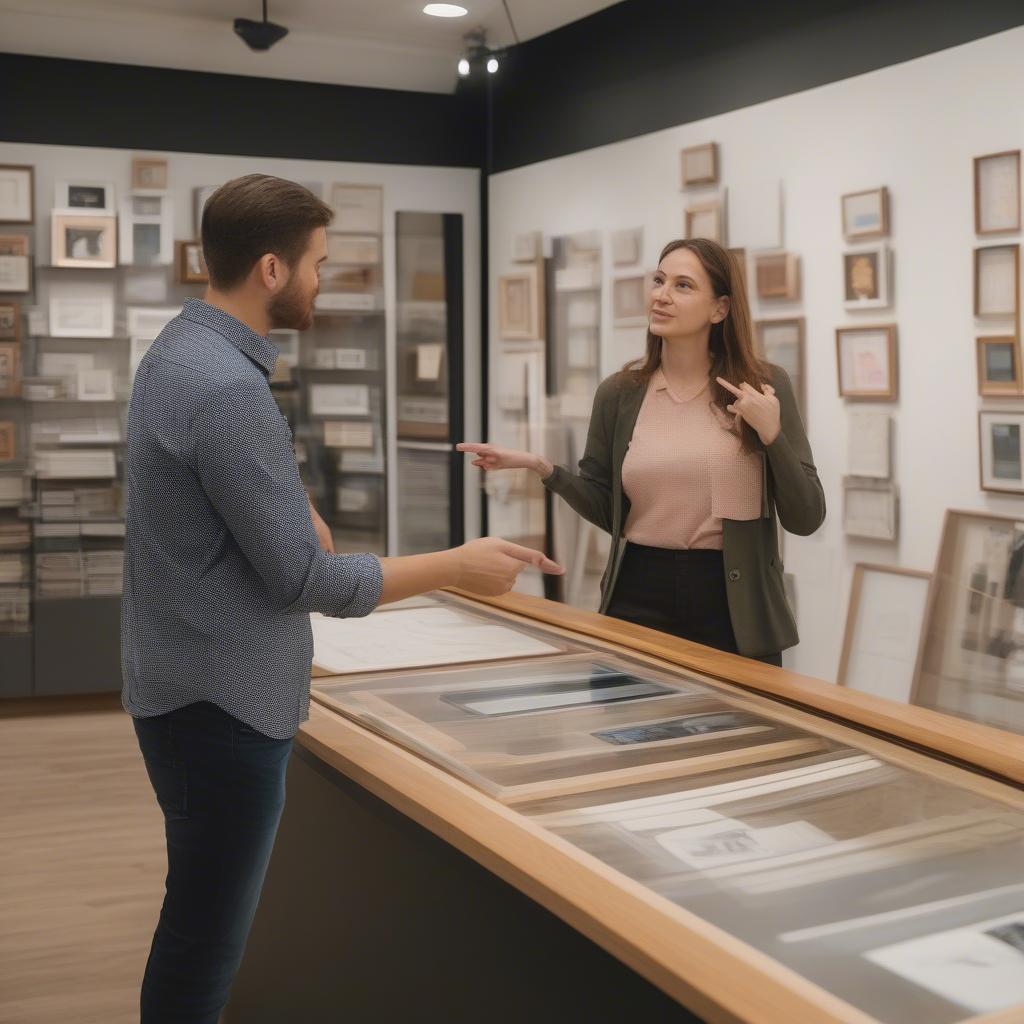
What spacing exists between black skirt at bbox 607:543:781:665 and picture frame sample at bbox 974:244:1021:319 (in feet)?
5.21

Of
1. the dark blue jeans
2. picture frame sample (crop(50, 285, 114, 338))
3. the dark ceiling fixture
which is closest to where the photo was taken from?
the dark blue jeans

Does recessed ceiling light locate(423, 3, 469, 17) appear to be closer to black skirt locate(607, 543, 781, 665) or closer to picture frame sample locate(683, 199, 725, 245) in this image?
picture frame sample locate(683, 199, 725, 245)

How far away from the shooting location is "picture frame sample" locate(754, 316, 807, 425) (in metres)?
4.77

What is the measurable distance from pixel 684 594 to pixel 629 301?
2959mm

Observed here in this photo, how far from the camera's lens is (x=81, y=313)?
20.5 ft

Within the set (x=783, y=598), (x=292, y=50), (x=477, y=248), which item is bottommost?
(x=783, y=598)

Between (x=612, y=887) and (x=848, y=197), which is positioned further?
(x=848, y=197)

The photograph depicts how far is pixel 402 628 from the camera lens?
3041mm

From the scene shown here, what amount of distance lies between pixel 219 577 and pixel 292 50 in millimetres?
5265

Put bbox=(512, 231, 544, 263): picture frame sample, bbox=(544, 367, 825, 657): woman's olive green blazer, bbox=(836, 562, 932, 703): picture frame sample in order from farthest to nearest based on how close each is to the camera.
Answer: bbox=(512, 231, 544, 263): picture frame sample → bbox=(836, 562, 932, 703): picture frame sample → bbox=(544, 367, 825, 657): woman's olive green blazer

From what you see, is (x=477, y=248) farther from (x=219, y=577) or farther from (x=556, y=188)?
(x=219, y=577)

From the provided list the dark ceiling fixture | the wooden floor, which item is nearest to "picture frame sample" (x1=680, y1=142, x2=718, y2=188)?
the dark ceiling fixture

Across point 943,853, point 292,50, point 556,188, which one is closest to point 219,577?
point 943,853

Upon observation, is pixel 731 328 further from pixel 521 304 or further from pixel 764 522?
pixel 521 304
